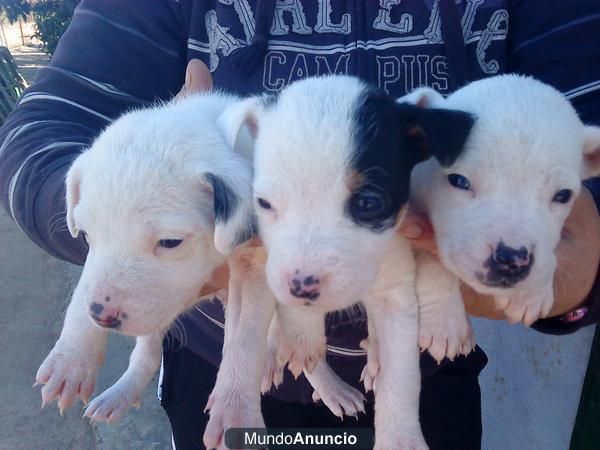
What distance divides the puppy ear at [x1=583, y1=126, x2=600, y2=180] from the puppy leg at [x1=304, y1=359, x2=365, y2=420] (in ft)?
3.28

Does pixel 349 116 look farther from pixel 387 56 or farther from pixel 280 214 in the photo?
pixel 387 56

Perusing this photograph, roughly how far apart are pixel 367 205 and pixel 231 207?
1.10 feet

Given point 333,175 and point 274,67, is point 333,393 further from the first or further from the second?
point 274,67

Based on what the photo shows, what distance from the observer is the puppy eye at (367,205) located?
1415mm

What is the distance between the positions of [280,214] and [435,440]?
4.10 ft

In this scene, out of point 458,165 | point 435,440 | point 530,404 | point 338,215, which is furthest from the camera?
point 530,404

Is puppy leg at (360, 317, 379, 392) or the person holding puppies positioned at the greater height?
the person holding puppies

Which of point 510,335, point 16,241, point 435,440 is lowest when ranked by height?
point 16,241

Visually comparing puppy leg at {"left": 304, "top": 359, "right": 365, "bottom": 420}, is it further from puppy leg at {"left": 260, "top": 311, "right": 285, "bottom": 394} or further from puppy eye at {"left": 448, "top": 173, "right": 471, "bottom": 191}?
puppy eye at {"left": 448, "top": 173, "right": 471, "bottom": 191}

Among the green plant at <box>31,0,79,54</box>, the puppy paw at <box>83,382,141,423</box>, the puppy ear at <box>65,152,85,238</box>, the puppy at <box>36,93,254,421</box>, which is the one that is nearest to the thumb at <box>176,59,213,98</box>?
the puppy at <box>36,93,254,421</box>

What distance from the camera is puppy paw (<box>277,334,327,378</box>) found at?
1.84m

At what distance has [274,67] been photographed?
209 centimetres

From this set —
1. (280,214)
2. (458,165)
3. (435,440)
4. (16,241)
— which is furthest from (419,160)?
(16,241)

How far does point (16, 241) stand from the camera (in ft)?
19.4
